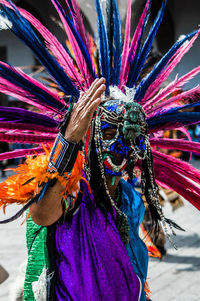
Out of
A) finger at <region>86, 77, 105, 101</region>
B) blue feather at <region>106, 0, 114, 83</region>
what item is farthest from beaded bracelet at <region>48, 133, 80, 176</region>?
blue feather at <region>106, 0, 114, 83</region>

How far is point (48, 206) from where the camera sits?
1298 mm

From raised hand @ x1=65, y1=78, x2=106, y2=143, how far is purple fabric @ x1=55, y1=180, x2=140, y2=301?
1.24ft

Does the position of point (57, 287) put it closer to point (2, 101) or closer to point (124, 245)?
point (124, 245)

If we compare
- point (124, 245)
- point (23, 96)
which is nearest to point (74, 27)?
point (23, 96)

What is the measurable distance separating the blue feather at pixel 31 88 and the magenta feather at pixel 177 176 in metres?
0.64

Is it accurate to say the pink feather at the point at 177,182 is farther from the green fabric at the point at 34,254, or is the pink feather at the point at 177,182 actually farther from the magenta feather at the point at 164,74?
the green fabric at the point at 34,254

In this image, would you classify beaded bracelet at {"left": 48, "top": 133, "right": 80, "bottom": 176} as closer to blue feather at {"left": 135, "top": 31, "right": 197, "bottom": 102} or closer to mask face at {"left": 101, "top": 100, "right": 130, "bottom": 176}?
mask face at {"left": 101, "top": 100, "right": 130, "bottom": 176}

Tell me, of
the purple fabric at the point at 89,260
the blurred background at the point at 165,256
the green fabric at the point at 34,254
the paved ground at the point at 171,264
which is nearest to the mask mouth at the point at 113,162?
the purple fabric at the point at 89,260

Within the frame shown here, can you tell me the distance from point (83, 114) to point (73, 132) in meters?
0.08

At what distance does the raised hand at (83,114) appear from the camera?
1.28 m

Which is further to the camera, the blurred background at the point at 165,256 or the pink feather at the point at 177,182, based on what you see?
the blurred background at the point at 165,256

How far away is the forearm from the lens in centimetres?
128

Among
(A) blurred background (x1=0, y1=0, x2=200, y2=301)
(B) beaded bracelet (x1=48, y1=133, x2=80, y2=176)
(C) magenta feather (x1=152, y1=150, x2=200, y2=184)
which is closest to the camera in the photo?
(B) beaded bracelet (x1=48, y1=133, x2=80, y2=176)

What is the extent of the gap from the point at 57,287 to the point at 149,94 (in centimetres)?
107
